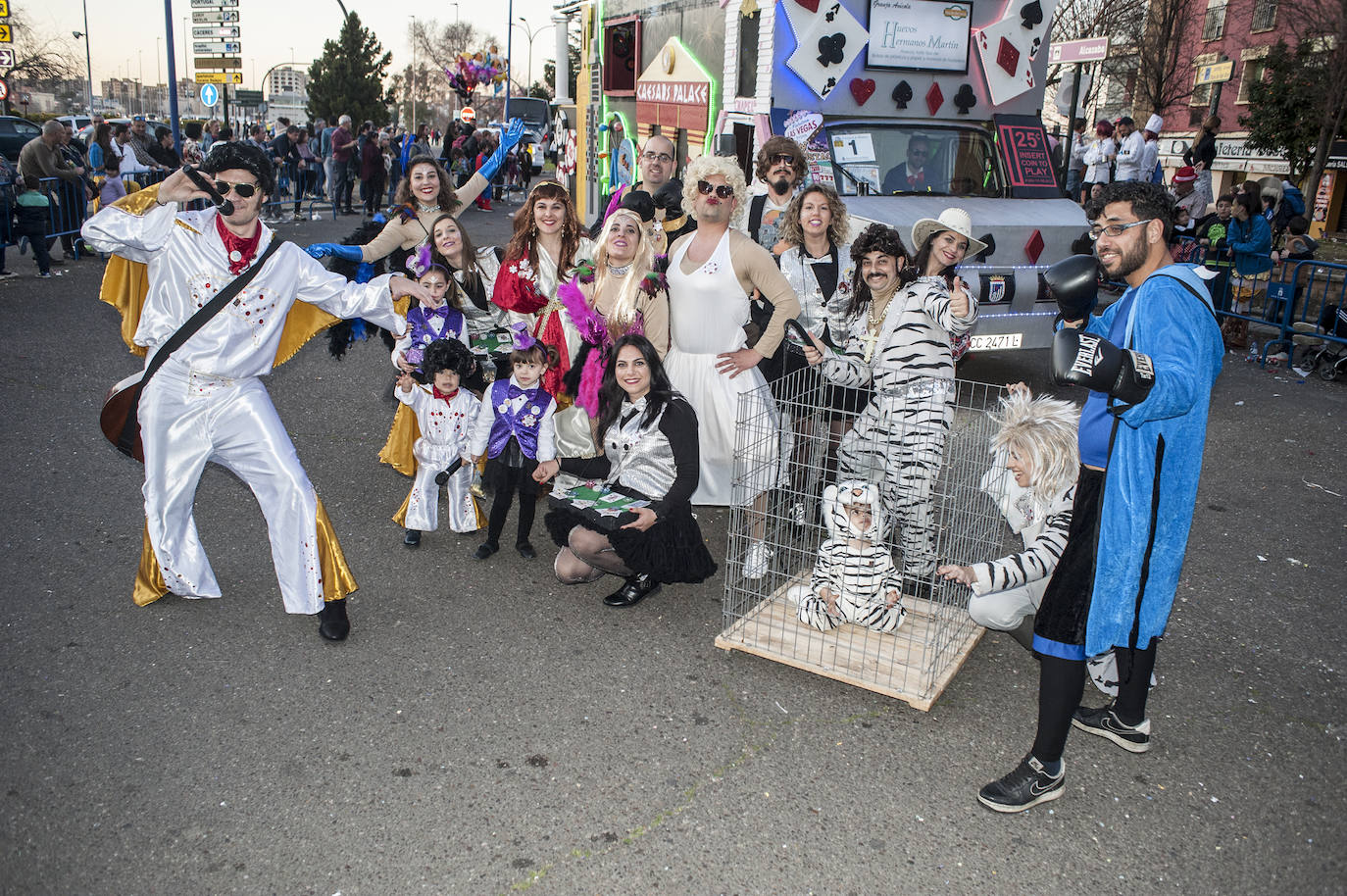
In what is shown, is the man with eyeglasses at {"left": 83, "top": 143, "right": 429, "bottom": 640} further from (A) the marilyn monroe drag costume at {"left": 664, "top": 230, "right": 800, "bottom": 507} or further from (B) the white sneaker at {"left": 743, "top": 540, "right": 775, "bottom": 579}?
(B) the white sneaker at {"left": 743, "top": 540, "right": 775, "bottom": 579}

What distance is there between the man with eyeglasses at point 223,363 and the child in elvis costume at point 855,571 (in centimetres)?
210

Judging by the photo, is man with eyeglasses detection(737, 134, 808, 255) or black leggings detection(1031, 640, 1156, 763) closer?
black leggings detection(1031, 640, 1156, 763)

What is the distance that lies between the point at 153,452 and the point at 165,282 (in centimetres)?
74

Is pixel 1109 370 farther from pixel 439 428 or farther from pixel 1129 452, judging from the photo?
pixel 439 428

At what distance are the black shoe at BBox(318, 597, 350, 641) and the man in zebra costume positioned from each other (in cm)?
248

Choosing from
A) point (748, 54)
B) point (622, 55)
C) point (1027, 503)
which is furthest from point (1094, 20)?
point (1027, 503)

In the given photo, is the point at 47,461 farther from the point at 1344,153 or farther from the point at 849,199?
the point at 1344,153

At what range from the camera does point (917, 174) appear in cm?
841

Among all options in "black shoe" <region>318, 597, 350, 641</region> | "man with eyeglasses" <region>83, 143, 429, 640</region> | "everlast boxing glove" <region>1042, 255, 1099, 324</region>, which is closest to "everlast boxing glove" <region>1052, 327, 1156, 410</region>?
"everlast boxing glove" <region>1042, 255, 1099, 324</region>

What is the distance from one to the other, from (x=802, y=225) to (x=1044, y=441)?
2191 mm

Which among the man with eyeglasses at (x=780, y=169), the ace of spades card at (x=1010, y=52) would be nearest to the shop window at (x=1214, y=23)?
the ace of spades card at (x=1010, y=52)

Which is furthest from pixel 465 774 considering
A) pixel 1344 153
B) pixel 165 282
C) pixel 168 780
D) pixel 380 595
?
pixel 1344 153

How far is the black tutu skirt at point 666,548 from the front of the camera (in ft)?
14.9

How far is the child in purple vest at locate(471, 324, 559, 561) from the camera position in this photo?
5.11 metres
